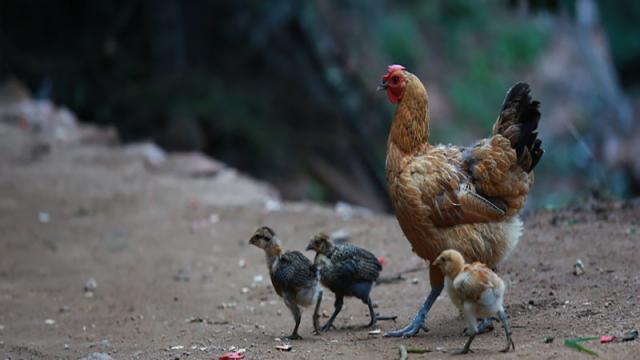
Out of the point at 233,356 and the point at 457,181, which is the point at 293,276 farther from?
the point at 457,181

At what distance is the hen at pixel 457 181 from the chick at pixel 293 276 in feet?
2.22

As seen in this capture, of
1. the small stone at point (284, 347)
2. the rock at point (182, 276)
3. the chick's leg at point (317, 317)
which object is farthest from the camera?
the rock at point (182, 276)

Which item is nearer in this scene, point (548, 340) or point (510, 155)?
point (548, 340)

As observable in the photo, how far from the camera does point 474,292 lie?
6.13m

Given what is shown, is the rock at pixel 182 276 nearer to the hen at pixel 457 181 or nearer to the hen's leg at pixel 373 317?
the hen's leg at pixel 373 317

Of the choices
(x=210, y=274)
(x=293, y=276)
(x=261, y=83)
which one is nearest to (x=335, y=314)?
(x=293, y=276)

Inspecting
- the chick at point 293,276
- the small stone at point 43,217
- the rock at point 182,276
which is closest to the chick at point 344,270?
the chick at point 293,276

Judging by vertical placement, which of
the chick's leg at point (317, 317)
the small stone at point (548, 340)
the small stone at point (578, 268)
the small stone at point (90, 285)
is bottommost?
the small stone at point (548, 340)

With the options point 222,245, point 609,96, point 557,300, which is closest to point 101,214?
point 222,245

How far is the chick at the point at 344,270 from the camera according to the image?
24.4 feet

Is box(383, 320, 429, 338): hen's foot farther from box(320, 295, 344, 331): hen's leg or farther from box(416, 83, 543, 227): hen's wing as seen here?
box(416, 83, 543, 227): hen's wing

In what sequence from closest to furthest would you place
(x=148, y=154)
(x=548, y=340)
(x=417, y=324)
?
(x=548, y=340)
(x=417, y=324)
(x=148, y=154)

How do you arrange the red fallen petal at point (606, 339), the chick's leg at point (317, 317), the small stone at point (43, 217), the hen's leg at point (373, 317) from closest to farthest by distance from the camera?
1. the red fallen petal at point (606, 339)
2. the chick's leg at point (317, 317)
3. the hen's leg at point (373, 317)
4. the small stone at point (43, 217)

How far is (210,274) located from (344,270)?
2.93m
